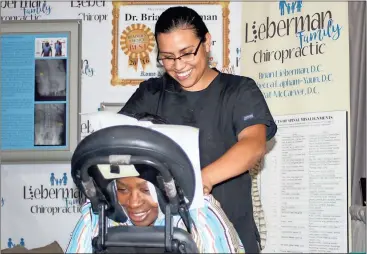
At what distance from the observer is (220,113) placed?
2.02 metres

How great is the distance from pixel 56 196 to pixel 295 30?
1.74 meters

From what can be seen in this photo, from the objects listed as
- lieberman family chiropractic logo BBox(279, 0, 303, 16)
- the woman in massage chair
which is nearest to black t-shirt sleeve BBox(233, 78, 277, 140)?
the woman in massage chair

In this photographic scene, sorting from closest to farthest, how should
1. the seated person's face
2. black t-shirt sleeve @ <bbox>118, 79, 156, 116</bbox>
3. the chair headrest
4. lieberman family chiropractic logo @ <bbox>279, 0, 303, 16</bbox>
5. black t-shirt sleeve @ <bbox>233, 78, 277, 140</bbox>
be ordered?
the chair headrest, the seated person's face, black t-shirt sleeve @ <bbox>233, 78, 277, 140</bbox>, black t-shirt sleeve @ <bbox>118, 79, 156, 116</bbox>, lieberman family chiropractic logo @ <bbox>279, 0, 303, 16</bbox>

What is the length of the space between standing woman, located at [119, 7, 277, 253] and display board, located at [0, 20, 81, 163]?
1816 millimetres

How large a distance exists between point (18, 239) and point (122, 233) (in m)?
2.56

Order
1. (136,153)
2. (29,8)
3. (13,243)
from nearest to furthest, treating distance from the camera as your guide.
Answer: (136,153) → (13,243) → (29,8)

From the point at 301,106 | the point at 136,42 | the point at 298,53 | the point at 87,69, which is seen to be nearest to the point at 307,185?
the point at 301,106

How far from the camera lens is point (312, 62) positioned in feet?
11.6

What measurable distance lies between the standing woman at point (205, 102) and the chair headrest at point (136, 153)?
1.68 feet

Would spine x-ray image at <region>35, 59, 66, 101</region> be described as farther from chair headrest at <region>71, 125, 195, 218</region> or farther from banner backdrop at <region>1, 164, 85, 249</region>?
chair headrest at <region>71, 125, 195, 218</region>

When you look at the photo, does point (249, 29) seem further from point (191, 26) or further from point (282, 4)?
point (191, 26)

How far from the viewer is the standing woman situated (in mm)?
1938

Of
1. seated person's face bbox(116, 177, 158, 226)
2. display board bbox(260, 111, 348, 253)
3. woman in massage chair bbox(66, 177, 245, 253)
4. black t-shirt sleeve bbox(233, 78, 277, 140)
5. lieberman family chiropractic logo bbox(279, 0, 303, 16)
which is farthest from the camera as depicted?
lieberman family chiropractic logo bbox(279, 0, 303, 16)

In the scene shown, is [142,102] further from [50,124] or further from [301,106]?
[50,124]
